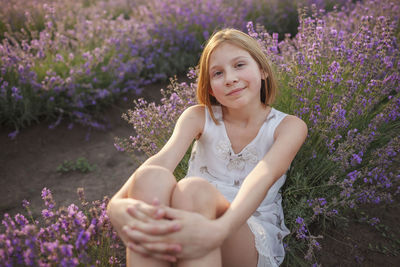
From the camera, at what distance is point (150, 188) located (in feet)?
4.93

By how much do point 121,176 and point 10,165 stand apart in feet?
3.32

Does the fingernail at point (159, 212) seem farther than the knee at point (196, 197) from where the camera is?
No

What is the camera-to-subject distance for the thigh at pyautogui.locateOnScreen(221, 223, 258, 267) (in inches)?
64.8

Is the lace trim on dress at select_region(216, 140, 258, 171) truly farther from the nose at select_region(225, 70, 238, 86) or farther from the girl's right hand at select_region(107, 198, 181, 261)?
the girl's right hand at select_region(107, 198, 181, 261)

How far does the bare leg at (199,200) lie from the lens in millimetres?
1436

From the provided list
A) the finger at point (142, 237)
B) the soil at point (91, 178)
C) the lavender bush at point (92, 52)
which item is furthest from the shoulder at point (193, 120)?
the lavender bush at point (92, 52)

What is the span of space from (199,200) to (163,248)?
244mm

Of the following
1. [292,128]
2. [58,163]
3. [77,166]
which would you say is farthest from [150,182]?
[58,163]

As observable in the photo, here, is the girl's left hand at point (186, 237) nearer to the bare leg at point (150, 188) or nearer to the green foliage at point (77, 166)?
the bare leg at point (150, 188)

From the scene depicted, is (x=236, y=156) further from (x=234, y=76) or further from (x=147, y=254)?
(x=147, y=254)

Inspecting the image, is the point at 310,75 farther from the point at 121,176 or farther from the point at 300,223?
the point at 121,176

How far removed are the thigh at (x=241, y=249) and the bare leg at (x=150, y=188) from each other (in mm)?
312

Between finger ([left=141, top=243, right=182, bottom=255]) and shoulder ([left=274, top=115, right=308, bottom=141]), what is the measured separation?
775 millimetres

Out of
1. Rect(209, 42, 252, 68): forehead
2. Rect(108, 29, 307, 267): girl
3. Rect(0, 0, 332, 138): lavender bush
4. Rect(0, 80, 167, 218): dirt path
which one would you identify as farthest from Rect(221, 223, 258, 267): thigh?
Rect(0, 0, 332, 138): lavender bush
